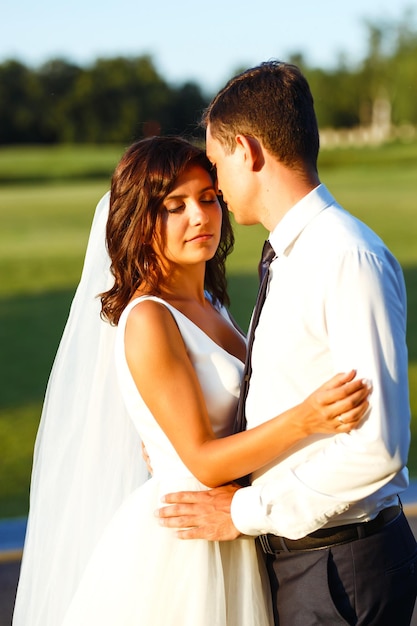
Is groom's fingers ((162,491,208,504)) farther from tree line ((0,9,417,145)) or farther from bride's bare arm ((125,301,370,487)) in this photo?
tree line ((0,9,417,145))

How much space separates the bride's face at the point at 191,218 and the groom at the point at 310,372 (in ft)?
0.60

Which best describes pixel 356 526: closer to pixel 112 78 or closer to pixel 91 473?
pixel 91 473

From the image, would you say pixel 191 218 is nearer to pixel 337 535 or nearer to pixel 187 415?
pixel 187 415

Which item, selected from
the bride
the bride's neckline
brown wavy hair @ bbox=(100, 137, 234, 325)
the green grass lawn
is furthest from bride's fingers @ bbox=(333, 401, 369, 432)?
the green grass lawn

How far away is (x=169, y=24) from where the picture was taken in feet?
74.1

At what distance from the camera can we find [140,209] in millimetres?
2113

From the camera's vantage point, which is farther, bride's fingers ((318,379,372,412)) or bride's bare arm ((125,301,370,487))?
bride's bare arm ((125,301,370,487))

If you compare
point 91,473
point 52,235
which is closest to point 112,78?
point 52,235

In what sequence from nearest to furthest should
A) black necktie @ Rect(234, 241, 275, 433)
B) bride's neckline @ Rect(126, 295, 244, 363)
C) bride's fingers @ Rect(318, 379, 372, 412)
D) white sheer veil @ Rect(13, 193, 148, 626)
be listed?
bride's fingers @ Rect(318, 379, 372, 412), black necktie @ Rect(234, 241, 275, 433), bride's neckline @ Rect(126, 295, 244, 363), white sheer veil @ Rect(13, 193, 148, 626)

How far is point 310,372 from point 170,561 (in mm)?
529

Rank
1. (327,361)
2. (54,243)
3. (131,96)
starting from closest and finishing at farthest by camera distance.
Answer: (327,361) → (54,243) → (131,96)

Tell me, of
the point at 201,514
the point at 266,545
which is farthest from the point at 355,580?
the point at 201,514

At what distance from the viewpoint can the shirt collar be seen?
72.1 inches

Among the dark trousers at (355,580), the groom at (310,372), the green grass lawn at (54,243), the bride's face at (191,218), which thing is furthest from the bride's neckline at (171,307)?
the green grass lawn at (54,243)
